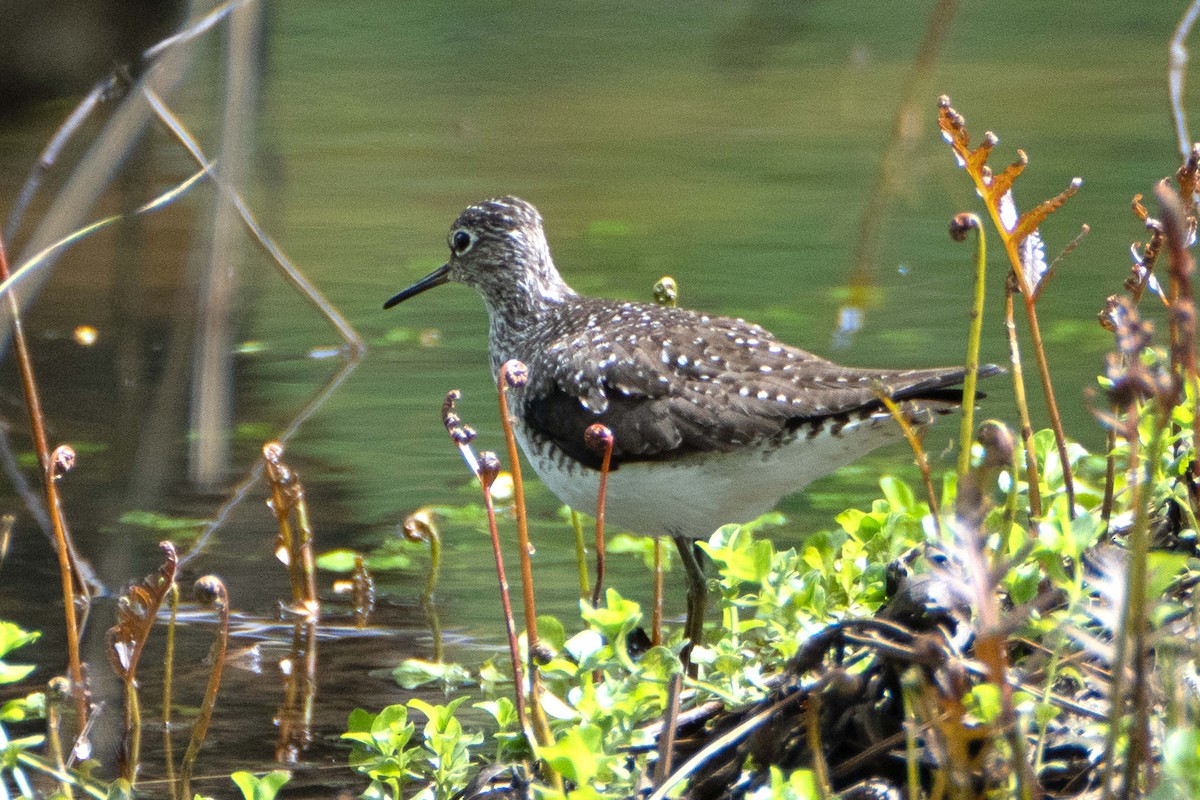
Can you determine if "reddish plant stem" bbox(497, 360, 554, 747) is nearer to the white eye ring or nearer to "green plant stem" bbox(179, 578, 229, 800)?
"green plant stem" bbox(179, 578, 229, 800)

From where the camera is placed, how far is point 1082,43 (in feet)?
52.2

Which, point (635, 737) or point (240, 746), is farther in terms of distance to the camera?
point (240, 746)

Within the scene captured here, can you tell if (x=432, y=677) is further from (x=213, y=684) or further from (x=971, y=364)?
(x=971, y=364)

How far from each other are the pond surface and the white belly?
51 cm

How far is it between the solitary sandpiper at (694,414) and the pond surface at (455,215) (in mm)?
514

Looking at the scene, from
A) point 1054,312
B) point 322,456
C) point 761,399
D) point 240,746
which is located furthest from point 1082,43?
point 240,746

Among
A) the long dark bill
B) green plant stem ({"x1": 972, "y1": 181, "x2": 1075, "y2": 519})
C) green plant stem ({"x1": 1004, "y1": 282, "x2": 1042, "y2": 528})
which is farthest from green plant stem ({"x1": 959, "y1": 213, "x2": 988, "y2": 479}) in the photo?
the long dark bill

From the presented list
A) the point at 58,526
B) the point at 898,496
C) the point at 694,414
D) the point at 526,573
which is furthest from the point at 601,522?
the point at 694,414

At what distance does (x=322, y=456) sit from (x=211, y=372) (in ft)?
13.6

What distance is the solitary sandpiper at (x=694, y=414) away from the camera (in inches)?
171

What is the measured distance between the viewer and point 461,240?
6.25 m

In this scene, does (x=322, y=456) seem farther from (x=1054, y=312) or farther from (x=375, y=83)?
(x=375, y=83)

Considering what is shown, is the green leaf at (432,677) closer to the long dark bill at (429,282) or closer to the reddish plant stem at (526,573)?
the reddish plant stem at (526,573)

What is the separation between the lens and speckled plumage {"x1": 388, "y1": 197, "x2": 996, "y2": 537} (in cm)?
436
